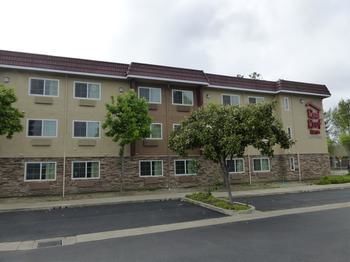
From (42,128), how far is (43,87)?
2721 mm

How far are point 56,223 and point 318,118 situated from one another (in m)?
24.1

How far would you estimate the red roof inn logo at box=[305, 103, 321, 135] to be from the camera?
2494cm

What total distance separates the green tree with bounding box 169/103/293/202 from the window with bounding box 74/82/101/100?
889cm

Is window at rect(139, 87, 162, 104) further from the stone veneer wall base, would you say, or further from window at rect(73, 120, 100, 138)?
the stone veneer wall base

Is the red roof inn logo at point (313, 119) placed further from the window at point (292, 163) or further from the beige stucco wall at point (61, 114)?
the beige stucco wall at point (61, 114)

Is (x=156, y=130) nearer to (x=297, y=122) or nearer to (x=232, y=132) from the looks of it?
(x=232, y=132)

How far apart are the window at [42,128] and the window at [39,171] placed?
1.87 metres

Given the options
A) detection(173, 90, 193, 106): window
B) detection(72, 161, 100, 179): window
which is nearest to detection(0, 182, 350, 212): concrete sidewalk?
detection(72, 161, 100, 179): window

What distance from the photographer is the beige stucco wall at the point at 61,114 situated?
1702 cm

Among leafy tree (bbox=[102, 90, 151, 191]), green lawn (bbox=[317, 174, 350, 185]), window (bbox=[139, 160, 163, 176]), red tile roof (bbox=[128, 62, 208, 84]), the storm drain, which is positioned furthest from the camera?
green lawn (bbox=[317, 174, 350, 185])

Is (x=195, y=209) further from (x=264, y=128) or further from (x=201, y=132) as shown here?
(x=264, y=128)

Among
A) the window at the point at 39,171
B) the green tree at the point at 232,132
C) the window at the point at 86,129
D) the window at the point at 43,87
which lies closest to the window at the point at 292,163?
the green tree at the point at 232,132

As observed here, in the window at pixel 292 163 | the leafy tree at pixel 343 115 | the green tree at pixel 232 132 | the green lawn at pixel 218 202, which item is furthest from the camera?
the leafy tree at pixel 343 115

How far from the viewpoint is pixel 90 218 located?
35.5 feet
